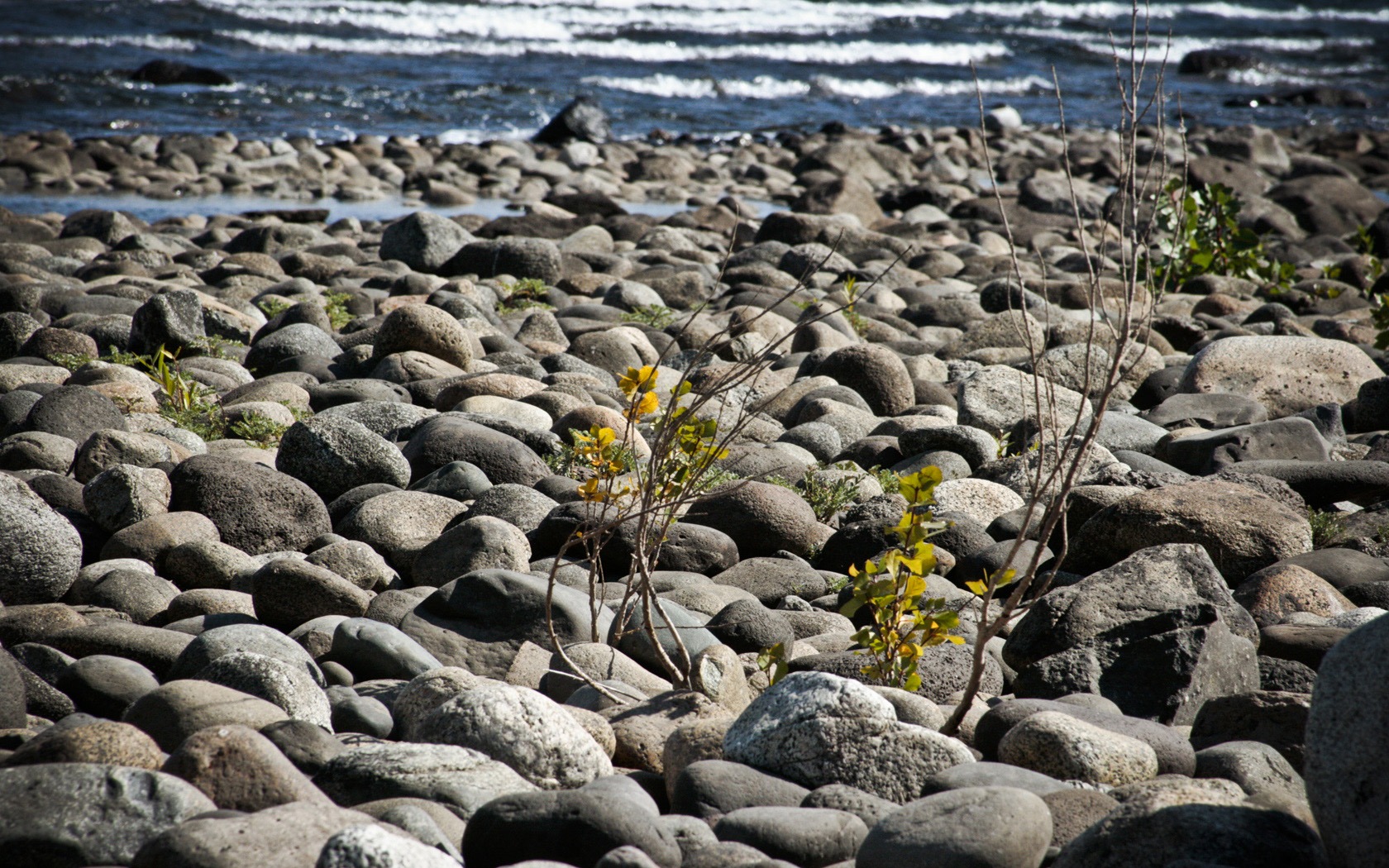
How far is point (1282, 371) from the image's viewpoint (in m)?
6.44

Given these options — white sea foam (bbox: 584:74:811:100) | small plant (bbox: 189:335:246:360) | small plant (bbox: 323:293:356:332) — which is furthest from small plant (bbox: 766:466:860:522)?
white sea foam (bbox: 584:74:811:100)

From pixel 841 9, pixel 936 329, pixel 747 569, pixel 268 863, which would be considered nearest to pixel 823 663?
pixel 747 569

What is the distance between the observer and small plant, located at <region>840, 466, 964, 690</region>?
2992mm

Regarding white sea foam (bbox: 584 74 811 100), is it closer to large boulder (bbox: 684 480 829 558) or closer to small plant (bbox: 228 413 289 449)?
small plant (bbox: 228 413 289 449)

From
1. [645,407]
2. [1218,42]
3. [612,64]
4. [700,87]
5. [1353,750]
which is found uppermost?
[1218,42]

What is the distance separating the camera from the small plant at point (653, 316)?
771 cm

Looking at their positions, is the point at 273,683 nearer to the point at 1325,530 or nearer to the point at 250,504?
the point at 250,504

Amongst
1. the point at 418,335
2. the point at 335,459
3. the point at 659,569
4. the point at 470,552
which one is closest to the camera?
the point at 470,552

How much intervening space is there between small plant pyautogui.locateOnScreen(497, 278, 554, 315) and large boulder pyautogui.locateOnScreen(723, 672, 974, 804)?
557cm

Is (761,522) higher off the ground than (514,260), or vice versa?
(514,260)

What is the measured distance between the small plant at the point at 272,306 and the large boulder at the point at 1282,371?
5.52m

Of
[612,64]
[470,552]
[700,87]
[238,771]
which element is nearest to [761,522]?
[470,552]

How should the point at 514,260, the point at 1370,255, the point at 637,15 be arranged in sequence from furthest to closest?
the point at 637,15 → the point at 1370,255 → the point at 514,260

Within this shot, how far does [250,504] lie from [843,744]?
100 inches
